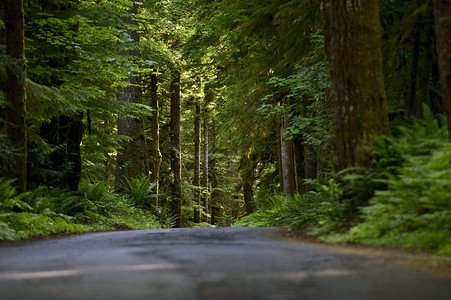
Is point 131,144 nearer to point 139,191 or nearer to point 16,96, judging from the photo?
point 139,191

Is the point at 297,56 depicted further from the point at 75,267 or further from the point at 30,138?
the point at 75,267

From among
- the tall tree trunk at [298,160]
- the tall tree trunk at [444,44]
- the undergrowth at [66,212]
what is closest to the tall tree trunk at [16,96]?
the undergrowth at [66,212]

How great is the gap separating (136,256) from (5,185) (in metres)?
6.01

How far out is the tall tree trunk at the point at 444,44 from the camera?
7.12 metres

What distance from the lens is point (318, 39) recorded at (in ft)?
41.2

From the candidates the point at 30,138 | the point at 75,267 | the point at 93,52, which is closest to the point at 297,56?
the point at 93,52

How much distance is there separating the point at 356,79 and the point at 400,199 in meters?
2.53

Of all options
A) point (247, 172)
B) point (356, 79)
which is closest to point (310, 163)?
point (247, 172)

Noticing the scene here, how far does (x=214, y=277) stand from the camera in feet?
13.9

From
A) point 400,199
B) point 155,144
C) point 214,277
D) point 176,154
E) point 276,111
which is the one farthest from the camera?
point 176,154

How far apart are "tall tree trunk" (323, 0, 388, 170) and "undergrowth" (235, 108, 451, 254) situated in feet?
1.02

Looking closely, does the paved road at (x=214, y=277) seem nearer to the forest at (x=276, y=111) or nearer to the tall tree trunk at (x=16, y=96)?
the forest at (x=276, y=111)

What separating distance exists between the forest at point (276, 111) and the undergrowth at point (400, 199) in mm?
25

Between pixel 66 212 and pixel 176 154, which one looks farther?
pixel 176 154
